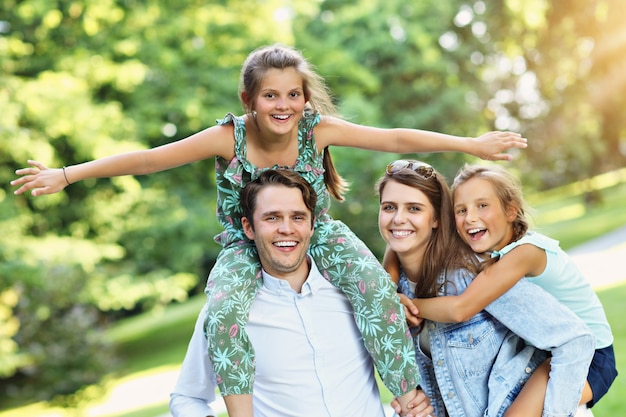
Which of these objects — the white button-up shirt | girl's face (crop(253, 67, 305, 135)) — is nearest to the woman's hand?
the white button-up shirt

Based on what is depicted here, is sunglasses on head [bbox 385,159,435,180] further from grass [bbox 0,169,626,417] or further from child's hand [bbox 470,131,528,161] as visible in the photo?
grass [bbox 0,169,626,417]

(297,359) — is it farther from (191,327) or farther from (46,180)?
(191,327)

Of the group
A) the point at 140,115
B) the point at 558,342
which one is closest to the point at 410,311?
the point at 558,342

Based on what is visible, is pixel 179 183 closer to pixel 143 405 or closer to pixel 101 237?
pixel 101 237

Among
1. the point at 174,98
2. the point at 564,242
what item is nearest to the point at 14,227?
the point at 174,98

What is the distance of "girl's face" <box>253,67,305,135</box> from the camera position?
329 centimetres

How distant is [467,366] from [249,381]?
94cm

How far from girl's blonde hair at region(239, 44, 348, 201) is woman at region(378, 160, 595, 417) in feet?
1.10

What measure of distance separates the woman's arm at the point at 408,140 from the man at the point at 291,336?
15.8 inches

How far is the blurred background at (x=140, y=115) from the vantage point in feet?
37.5

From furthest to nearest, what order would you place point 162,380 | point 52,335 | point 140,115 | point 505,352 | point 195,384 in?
point 162,380 < point 140,115 < point 52,335 < point 195,384 < point 505,352

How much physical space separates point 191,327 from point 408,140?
18489 mm

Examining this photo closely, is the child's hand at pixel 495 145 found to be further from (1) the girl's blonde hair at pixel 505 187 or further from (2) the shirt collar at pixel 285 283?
(2) the shirt collar at pixel 285 283

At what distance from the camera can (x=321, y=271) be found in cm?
326
